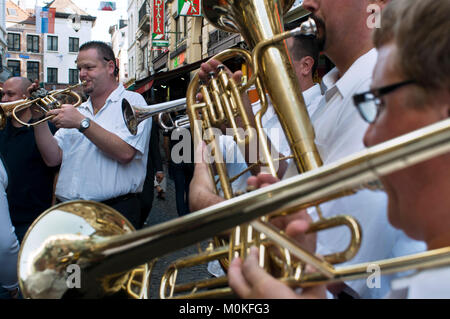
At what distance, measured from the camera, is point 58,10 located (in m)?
43.4

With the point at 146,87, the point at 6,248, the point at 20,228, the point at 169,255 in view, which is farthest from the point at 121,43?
the point at 169,255

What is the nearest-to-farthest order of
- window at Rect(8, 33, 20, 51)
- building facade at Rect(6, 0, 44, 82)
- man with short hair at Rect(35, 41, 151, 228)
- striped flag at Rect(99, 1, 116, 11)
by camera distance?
man with short hair at Rect(35, 41, 151, 228) → striped flag at Rect(99, 1, 116, 11) → building facade at Rect(6, 0, 44, 82) → window at Rect(8, 33, 20, 51)

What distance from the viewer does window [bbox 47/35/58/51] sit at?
43938 millimetres

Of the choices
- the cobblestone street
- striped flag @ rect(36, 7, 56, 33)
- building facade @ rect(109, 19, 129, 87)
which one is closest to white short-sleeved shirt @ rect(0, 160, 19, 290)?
the cobblestone street

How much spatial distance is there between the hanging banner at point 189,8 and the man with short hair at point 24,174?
30.1 ft

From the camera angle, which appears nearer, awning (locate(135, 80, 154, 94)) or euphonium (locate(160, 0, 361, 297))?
euphonium (locate(160, 0, 361, 297))

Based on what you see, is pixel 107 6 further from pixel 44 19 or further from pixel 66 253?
pixel 66 253

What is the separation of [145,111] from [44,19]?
20.1m

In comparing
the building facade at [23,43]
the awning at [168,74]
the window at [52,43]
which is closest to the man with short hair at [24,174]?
the awning at [168,74]

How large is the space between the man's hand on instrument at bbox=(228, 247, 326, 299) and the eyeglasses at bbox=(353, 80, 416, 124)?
0.38 metres

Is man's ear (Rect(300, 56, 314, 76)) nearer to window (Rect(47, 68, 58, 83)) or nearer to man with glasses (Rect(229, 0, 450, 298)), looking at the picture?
man with glasses (Rect(229, 0, 450, 298))

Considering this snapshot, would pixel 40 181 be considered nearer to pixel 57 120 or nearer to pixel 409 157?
pixel 57 120

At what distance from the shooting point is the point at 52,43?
44094 mm

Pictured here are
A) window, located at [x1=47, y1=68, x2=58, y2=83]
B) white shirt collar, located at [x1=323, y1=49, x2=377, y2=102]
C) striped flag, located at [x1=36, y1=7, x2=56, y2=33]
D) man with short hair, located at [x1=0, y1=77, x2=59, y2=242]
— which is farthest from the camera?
window, located at [x1=47, y1=68, x2=58, y2=83]
